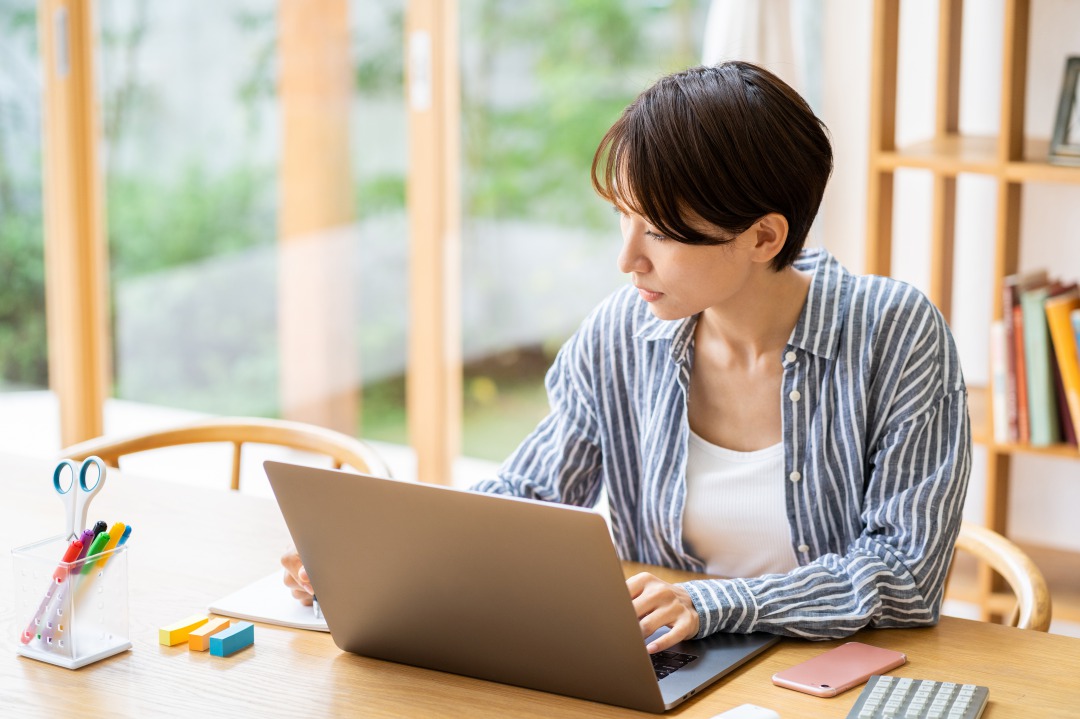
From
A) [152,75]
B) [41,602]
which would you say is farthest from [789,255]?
[152,75]

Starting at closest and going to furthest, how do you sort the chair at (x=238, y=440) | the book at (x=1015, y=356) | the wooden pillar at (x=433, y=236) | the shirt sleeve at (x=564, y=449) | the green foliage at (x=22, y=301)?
the shirt sleeve at (x=564, y=449)
the chair at (x=238, y=440)
the book at (x=1015, y=356)
the wooden pillar at (x=433, y=236)
the green foliage at (x=22, y=301)

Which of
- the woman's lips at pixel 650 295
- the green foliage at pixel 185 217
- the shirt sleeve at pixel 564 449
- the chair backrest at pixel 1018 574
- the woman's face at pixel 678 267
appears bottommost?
the chair backrest at pixel 1018 574

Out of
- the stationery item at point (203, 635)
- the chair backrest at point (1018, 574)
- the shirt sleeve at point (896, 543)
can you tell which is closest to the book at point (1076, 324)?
the chair backrest at point (1018, 574)

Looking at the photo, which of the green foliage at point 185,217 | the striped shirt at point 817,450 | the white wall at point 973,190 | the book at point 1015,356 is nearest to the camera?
the striped shirt at point 817,450

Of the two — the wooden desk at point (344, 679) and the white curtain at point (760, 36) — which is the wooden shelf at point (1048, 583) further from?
the wooden desk at point (344, 679)

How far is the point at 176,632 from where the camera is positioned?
1.38 metres

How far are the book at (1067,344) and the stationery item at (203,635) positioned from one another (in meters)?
1.60

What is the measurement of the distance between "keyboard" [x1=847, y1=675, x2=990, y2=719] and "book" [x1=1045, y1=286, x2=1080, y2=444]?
4.20ft

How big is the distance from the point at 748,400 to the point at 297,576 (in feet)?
1.86

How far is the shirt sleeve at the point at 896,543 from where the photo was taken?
1384 mm

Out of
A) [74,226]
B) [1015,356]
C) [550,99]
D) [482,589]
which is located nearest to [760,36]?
[550,99]

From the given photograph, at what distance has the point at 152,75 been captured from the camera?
372 cm

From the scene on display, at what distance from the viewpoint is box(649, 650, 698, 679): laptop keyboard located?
1301 mm

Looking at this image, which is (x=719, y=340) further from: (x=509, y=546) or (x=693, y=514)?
(x=509, y=546)
